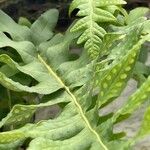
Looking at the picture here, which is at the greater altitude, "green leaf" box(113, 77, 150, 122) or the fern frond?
the fern frond

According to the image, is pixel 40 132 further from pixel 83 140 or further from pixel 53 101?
pixel 53 101

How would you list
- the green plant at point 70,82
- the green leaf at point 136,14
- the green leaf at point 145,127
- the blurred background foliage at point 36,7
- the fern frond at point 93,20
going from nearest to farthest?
1. the green leaf at point 145,127
2. the green plant at point 70,82
3. the fern frond at point 93,20
4. the green leaf at point 136,14
5. the blurred background foliage at point 36,7

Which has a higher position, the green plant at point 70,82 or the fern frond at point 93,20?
the fern frond at point 93,20

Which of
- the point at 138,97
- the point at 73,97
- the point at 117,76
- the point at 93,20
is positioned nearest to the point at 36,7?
the point at 93,20

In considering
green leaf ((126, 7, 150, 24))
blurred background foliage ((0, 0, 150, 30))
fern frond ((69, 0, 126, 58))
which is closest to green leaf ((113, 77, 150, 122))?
fern frond ((69, 0, 126, 58))

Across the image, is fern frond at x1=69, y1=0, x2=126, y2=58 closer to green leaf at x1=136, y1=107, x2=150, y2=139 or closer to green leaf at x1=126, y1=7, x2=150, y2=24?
green leaf at x1=126, y1=7, x2=150, y2=24

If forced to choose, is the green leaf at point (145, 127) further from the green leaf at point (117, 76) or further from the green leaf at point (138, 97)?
the green leaf at point (117, 76)

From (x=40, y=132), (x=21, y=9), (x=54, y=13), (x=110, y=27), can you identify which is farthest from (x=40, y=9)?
(x=40, y=132)

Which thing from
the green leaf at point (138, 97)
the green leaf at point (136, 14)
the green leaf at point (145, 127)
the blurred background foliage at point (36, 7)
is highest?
the blurred background foliage at point (36, 7)

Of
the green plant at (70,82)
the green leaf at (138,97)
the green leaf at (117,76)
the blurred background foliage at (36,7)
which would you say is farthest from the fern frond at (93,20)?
the blurred background foliage at (36,7)
